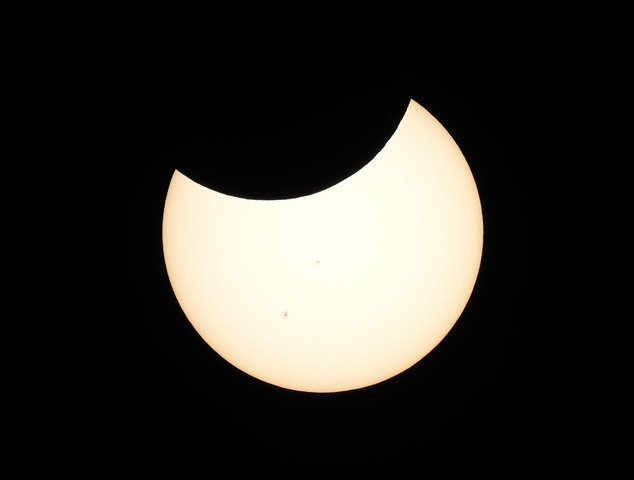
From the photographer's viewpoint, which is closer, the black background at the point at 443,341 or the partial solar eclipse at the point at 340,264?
the partial solar eclipse at the point at 340,264

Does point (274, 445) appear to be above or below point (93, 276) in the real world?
below

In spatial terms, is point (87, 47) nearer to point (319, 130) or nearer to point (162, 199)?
point (162, 199)

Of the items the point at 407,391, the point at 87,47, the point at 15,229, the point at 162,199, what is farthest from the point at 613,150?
the point at 15,229

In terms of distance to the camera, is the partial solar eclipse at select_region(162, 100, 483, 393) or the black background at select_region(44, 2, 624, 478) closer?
the partial solar eclipse at select_region(162, 100, 483, 393)
